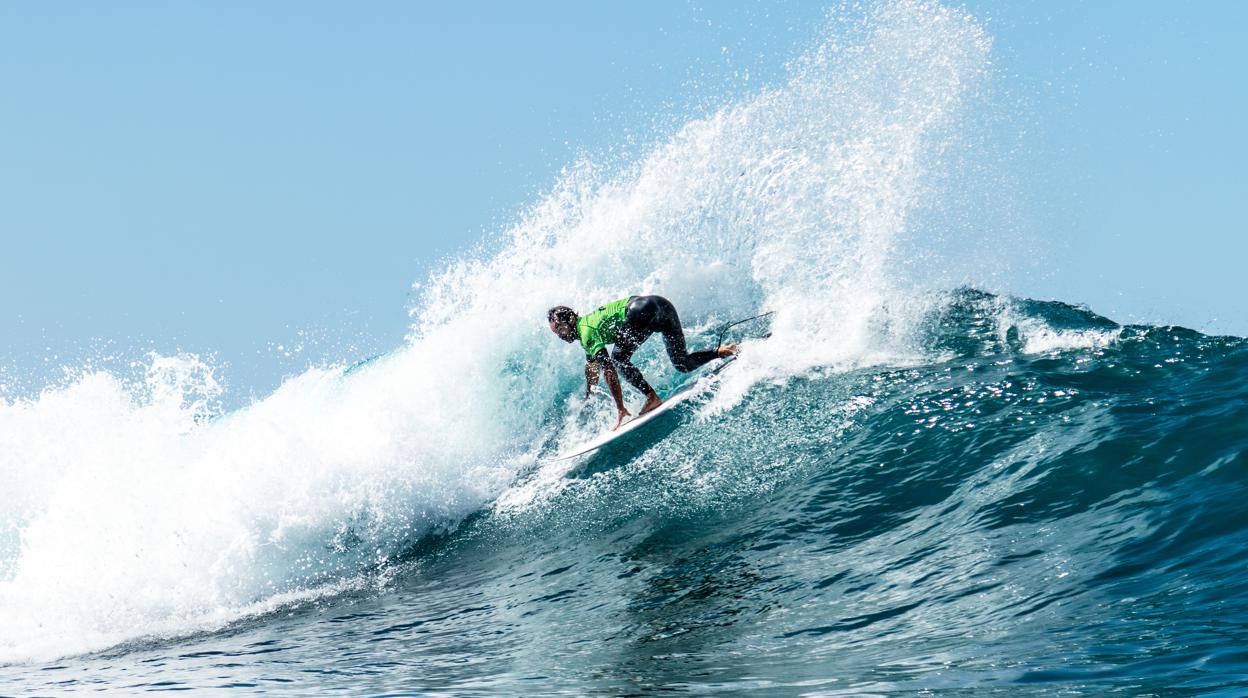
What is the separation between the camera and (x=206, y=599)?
780cm

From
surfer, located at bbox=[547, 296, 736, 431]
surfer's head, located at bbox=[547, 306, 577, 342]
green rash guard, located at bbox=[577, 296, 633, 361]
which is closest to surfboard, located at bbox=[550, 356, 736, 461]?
surfer, located at bbox=[547, 296, 736, 431]

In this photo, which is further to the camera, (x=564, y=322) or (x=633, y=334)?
(x=633, y=334)

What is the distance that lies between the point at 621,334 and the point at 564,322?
61 cm

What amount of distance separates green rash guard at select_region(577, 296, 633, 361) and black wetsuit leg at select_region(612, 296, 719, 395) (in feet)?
0.23

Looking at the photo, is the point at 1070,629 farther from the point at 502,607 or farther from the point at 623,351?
the point at 623,351

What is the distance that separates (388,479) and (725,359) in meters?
3.95

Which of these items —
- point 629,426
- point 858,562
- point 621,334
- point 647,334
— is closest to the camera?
point 858,562

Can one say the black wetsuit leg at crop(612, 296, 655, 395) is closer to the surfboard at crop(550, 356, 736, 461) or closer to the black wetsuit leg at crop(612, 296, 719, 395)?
the black wetsuit leg at crop(612, 296, 719, 395)

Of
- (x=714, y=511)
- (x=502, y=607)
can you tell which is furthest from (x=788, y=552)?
(x=502, y=607)

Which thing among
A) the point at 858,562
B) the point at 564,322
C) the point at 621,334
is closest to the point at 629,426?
the point at 621,334

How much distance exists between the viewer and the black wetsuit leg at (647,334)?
9.41 metres

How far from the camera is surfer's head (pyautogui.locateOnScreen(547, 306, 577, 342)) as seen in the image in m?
9.30

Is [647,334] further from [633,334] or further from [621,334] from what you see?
[621,334]

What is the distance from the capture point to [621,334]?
940 centimetres
